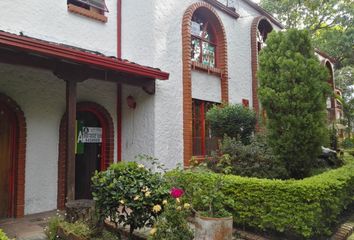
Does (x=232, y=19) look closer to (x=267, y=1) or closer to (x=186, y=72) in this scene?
(x=186, y=72)

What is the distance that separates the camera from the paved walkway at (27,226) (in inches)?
206

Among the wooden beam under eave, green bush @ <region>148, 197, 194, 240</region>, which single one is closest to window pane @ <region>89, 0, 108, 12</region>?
the wooden beam under eave

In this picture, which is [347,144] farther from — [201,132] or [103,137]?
[103,137]

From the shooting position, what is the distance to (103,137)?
8.24 metres

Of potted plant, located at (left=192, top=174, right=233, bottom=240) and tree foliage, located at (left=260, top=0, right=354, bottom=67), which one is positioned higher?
tree foliage, located at (left=260, top=0, right=354, bottom=67)

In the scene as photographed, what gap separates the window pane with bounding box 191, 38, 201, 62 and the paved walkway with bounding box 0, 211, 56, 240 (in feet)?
19.9

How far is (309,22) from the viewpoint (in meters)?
23.8

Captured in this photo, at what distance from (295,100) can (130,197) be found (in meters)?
4.19

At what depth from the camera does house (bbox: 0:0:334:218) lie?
615cm

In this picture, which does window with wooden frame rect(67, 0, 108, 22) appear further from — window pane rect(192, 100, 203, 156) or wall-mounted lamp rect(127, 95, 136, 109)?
window pane rect(192, 100, 203, 156)

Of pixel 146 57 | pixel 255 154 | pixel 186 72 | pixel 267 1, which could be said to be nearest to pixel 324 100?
pixel 255 154

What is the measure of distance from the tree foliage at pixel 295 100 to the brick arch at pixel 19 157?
5395mm

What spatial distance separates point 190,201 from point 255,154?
2.80 meters

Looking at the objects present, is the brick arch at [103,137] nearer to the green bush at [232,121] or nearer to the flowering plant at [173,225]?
the green bush at [232,121]
